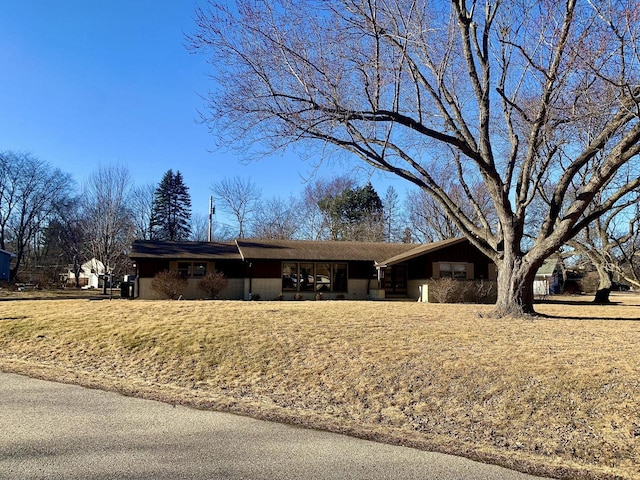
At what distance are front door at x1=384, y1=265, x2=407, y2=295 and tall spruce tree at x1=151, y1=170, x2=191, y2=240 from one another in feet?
119

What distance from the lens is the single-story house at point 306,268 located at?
81.9 feet

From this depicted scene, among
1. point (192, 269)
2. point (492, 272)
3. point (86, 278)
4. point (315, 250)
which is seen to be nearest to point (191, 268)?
point (192, 269)

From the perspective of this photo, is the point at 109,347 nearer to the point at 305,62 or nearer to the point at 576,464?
the point at 305,62

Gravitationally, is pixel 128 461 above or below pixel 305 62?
below

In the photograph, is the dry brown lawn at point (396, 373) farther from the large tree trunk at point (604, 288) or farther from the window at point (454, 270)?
the large tree trunk at point (604, 288)

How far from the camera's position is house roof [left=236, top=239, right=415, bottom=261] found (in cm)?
2612

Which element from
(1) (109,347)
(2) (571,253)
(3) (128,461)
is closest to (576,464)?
(3) (128,461)

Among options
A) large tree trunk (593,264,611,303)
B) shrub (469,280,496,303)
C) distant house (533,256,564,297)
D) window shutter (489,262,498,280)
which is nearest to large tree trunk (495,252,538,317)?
shrub (469,280,496,303)

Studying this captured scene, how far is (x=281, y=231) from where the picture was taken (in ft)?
156

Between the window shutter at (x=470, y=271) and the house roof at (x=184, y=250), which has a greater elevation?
the house roof at (x=184, y=250)

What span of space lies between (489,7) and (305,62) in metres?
5.46

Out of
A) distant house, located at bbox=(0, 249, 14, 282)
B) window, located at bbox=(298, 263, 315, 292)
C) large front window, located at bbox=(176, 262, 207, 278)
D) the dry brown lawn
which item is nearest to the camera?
the dry brown lawn

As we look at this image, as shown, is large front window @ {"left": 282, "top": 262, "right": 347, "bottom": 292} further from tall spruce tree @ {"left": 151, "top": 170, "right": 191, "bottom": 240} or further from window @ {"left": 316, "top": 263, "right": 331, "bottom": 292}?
tall spruce tree @ {"left": 151, "top": 170, "right": 191, "bottom": 240}

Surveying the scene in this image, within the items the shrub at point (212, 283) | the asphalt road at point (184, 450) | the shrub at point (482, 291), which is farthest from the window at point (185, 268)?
the asphalt road at point (184, 450)
